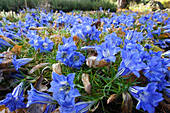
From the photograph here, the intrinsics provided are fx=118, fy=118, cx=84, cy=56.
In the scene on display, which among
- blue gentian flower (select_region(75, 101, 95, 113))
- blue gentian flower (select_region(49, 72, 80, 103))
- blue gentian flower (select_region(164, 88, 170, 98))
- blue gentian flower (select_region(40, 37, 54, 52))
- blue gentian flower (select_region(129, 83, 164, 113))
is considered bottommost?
blue gentian flower (select_region(164, 88, 170, 98))

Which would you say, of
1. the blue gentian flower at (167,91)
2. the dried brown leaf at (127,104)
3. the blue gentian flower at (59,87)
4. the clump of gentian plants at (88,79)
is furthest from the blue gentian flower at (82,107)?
the blue gentian flower at (167,91)

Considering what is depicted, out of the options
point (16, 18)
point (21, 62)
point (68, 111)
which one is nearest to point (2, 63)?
point (21, 62)

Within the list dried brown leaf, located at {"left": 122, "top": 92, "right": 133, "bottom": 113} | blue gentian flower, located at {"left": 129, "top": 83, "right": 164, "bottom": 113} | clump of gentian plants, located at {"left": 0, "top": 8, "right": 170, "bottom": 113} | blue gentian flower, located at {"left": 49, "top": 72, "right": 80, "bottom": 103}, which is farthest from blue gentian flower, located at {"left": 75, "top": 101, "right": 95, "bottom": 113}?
blue gentian flower, located at {"left": 129, "top": 83, "right": 164, "bottom": 113}

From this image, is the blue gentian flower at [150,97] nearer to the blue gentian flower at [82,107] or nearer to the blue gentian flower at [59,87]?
the blue gentian flower at [82,107]

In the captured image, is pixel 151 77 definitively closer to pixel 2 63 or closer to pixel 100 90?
pixel 100 90

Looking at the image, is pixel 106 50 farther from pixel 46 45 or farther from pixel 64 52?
pixel 46 45

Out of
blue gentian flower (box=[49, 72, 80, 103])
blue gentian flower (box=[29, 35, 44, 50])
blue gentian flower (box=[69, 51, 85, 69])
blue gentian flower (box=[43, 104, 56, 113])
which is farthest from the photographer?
blue gentian flower (box=[29, 35, 44, 50])

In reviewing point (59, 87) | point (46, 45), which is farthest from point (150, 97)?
point (46, 45)

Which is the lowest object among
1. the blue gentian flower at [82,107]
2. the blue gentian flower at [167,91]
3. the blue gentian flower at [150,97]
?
the blue gentian flower at [167,91]

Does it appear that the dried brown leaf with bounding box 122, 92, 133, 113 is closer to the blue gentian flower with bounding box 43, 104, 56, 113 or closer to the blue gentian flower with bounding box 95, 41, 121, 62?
the blue gentian flower with bounding box 95, 41, 121, 62

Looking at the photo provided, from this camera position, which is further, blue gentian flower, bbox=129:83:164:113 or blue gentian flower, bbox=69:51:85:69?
blue gentian flower, bbox=69:51:85:69

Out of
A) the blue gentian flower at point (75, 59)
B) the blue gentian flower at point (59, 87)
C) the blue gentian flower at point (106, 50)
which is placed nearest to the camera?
the blue gentian flower at point (59, 87)

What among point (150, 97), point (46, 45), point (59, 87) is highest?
point (46, 45)

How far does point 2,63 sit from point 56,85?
0.98 meters
